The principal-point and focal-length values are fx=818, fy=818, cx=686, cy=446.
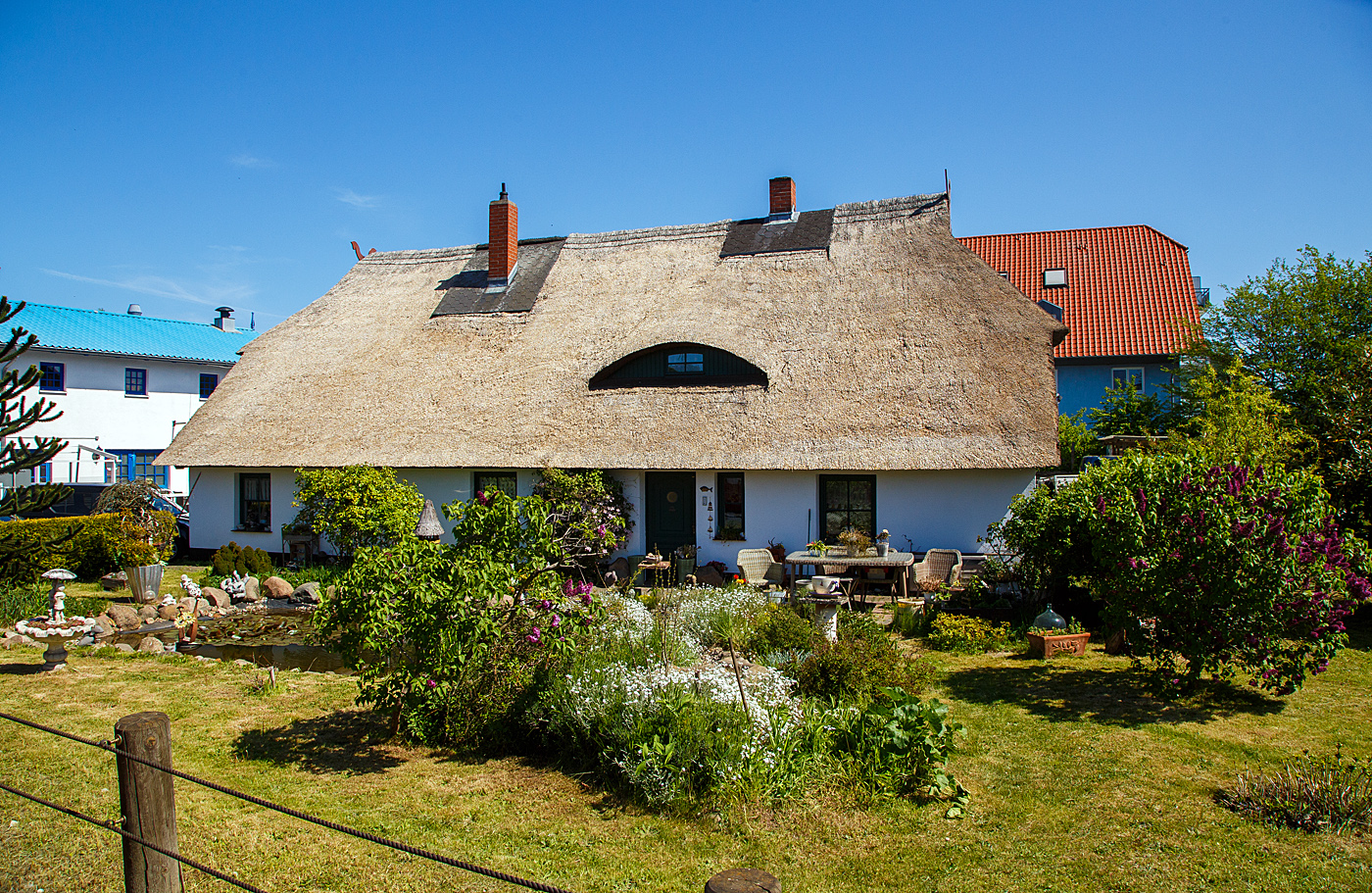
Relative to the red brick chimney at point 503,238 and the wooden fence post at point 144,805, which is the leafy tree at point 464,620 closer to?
the wooden fence post at point 144,805

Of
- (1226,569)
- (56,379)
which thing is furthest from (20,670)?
(56,379)

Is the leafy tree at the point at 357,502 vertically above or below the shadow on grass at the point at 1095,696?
above

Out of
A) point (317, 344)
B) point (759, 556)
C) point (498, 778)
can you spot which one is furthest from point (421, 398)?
point (498, 778)

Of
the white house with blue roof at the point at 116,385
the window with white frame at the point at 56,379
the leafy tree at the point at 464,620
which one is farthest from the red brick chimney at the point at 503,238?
the window with white frame at the point at 56,379

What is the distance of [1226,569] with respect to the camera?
716cm

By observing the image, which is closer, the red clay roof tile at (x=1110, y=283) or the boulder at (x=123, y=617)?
the boulder at (x=123, y=617)

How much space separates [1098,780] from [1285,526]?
122 inches

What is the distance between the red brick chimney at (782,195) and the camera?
1953cm

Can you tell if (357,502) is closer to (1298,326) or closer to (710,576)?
(710,576)

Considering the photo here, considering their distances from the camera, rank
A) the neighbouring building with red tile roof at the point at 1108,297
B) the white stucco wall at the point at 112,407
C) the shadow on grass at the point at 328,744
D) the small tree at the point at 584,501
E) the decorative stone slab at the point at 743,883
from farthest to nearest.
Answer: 1. the white stucco wall at the point at 112,407
2. the neighbouring building with red tile roof at the point at 1108,297
3. the small tree at the point at 584,501
4. the shadow on grass at the point at 328,744
5. the decorative stone slab at the point at 743,883

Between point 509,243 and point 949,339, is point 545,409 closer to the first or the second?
point 509,243

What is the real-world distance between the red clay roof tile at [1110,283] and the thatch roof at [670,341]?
9949 millimetres

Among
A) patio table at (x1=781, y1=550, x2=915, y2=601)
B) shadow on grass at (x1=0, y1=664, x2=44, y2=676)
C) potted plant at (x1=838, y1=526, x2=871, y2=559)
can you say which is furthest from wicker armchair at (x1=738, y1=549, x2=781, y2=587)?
shadow on grass at (x1=0, y1=664, x2=44, y2=676)

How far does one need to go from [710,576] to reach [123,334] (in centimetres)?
2850
